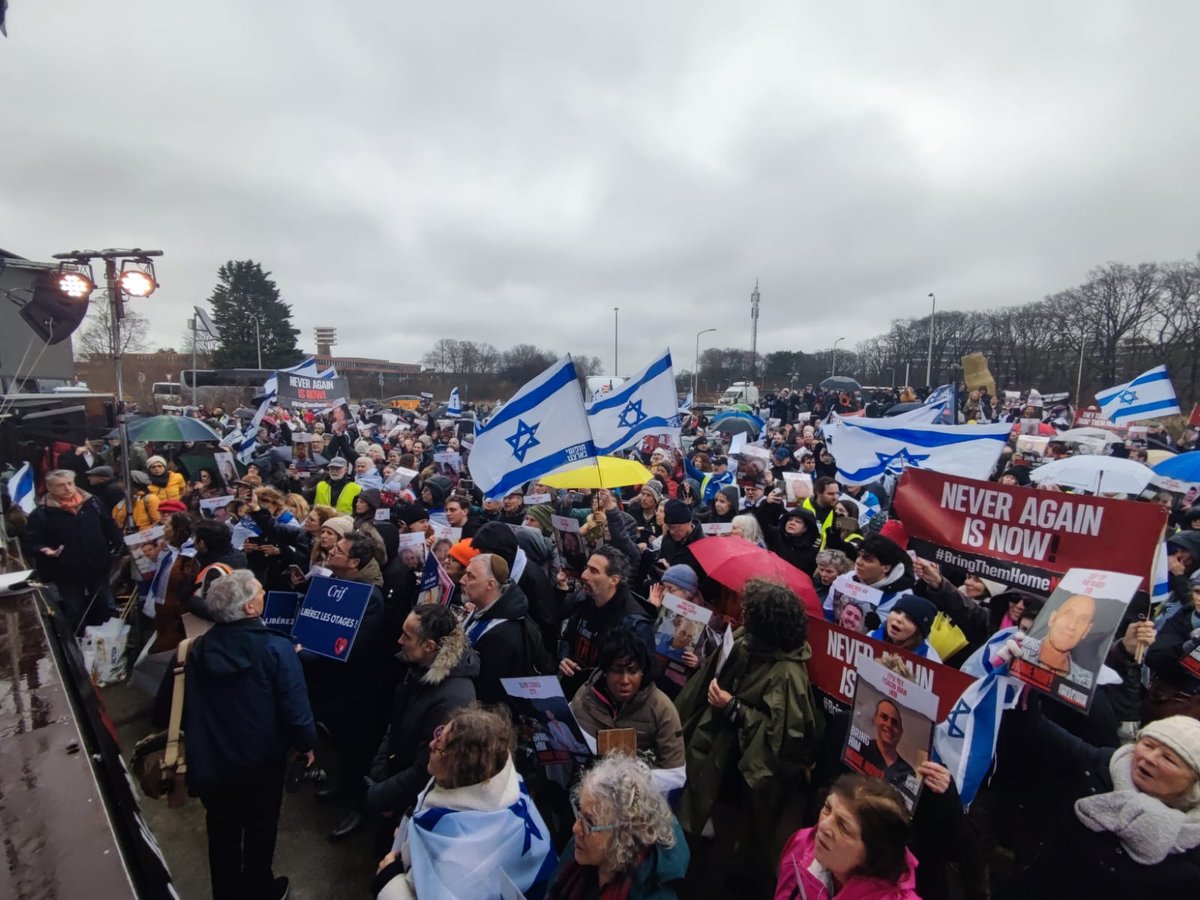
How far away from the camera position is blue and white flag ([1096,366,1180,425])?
11.6m

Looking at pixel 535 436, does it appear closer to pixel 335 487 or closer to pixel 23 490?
pixel 335 487

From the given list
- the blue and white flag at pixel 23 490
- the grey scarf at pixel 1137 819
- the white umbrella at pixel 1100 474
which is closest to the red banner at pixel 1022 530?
the grey scarf at pixel 1137 819

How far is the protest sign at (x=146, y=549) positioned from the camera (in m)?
5.73

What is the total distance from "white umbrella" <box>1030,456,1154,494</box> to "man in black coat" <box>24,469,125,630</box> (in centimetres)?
1067

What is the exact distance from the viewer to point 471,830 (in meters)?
2.14

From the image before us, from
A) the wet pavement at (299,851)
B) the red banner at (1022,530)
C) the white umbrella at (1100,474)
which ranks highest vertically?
the red banner at (1022,530)

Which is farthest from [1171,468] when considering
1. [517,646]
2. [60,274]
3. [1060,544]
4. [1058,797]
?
[60,274]

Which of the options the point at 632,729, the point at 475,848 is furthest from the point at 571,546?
the point at 475,848

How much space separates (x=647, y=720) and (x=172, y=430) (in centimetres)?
1044

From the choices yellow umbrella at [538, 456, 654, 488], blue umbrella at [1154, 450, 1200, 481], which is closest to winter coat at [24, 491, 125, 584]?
yellow umbrella at [538, 456, 654, 488]

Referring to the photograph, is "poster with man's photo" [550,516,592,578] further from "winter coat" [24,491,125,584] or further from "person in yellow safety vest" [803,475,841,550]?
"winter coat" [24,491,125,584]

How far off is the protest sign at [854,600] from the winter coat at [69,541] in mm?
6821

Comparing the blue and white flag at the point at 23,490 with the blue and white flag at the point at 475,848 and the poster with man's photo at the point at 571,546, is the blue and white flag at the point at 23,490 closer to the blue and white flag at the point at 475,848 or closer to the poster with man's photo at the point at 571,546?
the poster with man's photo at the point at 571,546

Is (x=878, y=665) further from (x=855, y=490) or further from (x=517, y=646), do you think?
(x=855, y=490)
